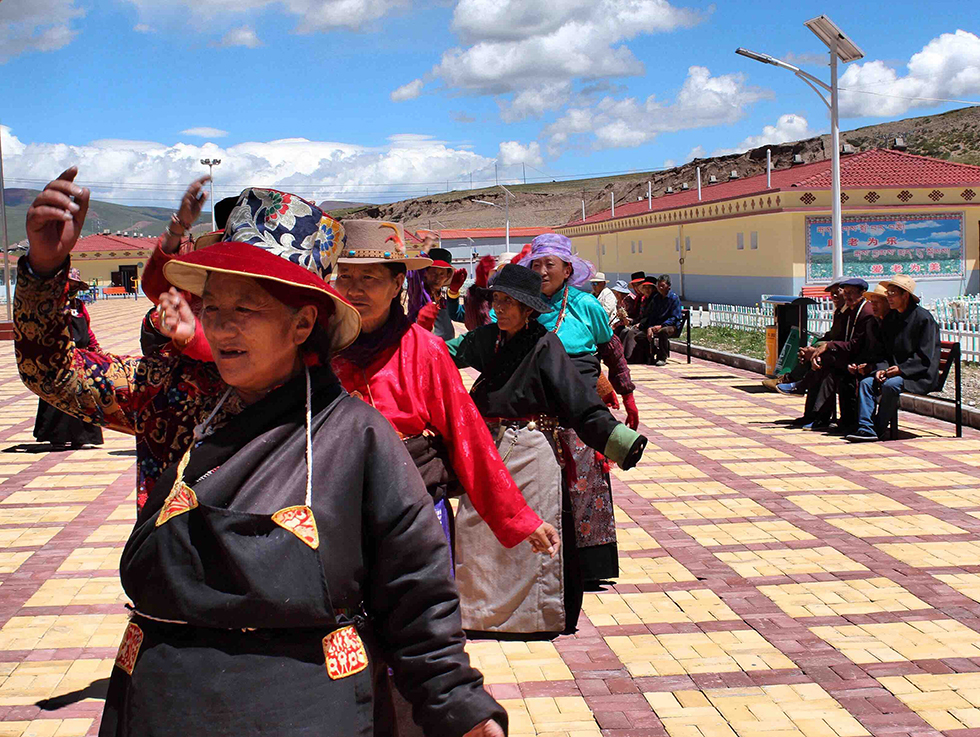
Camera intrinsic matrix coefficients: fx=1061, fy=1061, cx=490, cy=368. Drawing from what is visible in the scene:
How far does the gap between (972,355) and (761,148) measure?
98.2m

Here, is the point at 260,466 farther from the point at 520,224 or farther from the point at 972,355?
the point at 520,224

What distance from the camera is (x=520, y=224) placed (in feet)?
481

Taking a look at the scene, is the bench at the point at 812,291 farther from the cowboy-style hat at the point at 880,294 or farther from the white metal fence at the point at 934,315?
the cowboy-style hat at the point at 880,294

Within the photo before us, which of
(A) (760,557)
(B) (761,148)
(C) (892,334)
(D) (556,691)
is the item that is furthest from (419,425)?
A: (B) (761,148)

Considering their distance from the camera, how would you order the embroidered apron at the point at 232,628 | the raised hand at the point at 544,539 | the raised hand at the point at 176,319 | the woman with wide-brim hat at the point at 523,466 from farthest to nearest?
the woman with wide-brim hat at the point at 523,466, the raised hand at the point at 544,539, the raised hand at the point at 176,319, the embroidered apron at the point at 232,628

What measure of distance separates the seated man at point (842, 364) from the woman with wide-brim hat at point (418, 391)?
8202 mm

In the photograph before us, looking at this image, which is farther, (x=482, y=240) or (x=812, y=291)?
(x=482, y=240)

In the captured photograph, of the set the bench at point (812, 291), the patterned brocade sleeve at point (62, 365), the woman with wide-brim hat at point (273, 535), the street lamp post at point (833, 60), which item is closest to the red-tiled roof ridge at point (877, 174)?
the bench at point (812, 291)

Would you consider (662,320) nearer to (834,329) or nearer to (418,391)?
(834,329)

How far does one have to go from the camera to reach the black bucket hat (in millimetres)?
5070

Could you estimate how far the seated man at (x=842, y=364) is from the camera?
1098 cm

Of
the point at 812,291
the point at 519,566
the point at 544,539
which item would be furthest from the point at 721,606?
the point at 812,291

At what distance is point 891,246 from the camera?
31312 millimetres

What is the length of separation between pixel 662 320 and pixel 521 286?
14.5m
